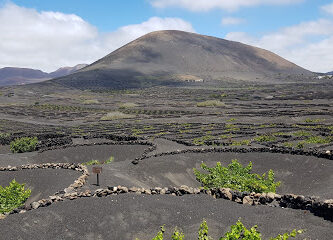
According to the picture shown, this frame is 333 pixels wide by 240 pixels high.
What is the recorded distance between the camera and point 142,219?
44.4ft

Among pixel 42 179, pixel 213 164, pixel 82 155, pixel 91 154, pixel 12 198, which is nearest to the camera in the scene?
pixel 12 198

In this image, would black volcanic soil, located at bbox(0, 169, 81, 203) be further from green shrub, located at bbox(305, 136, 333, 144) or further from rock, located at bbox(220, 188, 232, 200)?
green shrub, located at bbox(305, 136, 333, 144)

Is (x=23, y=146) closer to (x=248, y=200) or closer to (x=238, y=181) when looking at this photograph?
(x=238, y=181)

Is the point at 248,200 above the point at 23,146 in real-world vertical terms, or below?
above

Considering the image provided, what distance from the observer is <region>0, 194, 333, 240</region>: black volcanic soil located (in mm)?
12406

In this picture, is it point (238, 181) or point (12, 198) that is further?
point (238, 181)

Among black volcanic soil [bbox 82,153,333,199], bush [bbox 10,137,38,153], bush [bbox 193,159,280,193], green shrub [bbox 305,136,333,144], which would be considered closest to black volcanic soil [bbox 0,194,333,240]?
bush [bbox 193,159,280,193]

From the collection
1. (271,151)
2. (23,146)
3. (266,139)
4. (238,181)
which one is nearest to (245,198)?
(238,181)

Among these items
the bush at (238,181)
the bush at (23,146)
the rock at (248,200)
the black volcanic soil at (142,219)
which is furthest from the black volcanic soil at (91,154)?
the rock at (248,200)

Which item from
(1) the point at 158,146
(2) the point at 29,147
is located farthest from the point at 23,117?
(1) the point at 158,146

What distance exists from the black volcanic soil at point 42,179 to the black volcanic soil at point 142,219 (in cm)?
554

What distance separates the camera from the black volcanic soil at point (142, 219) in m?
12.4

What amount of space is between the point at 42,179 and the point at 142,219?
11.3 m

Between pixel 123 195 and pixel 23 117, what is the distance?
78140mm
